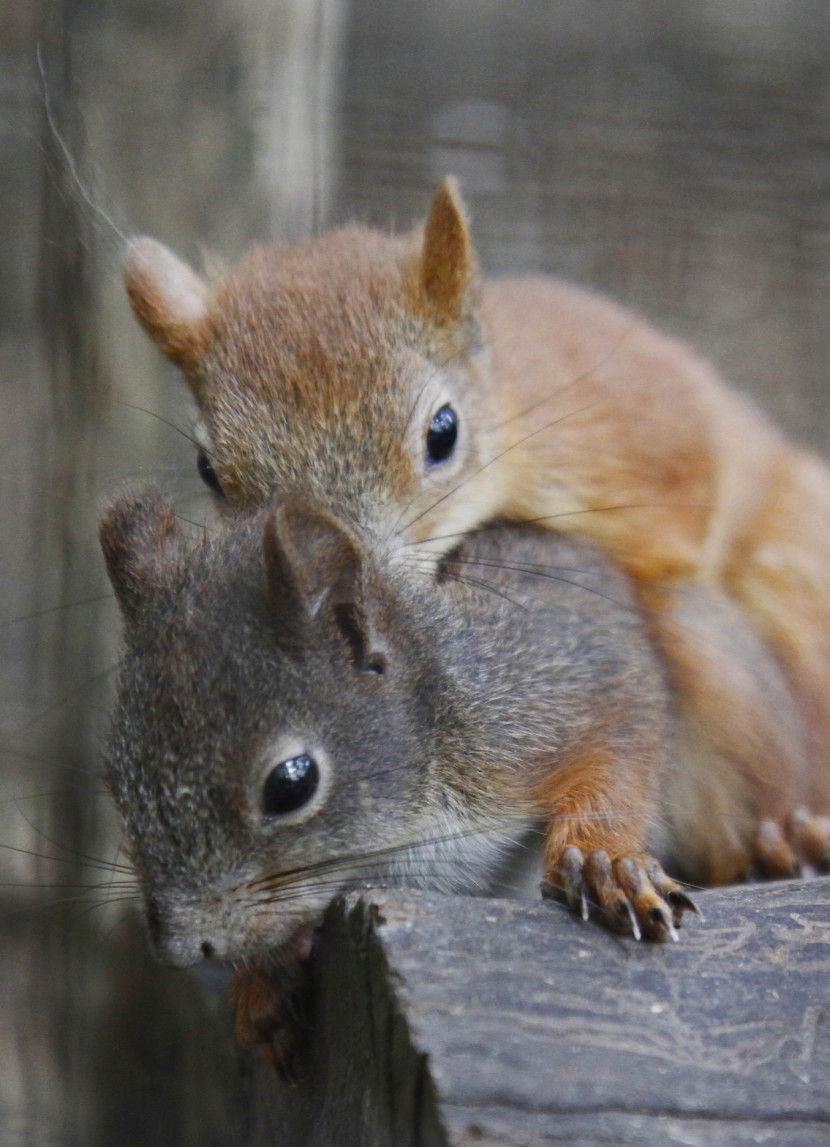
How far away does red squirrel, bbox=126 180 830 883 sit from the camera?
4.60 ft

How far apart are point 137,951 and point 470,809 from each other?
3.19 feet

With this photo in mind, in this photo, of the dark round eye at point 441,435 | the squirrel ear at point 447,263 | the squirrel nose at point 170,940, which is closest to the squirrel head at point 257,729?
the squirrel nose at point 170,940

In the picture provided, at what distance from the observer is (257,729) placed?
108 centimetres

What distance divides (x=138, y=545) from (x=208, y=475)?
256 mm

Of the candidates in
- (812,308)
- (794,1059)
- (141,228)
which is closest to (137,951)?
(141,228)

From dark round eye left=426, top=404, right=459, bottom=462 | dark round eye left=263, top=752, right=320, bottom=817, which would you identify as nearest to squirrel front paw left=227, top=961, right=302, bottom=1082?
dark round eye left=263, top=752, right=320, bottom=817

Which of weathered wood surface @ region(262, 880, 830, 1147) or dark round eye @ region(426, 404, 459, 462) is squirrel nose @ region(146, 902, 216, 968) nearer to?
weathered wood surface @ region(262, 880, 830, 1147)

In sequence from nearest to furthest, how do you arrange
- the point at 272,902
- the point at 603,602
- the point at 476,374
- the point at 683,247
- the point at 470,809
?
the point at 272,902 → the point at 470,809 → the point at 603,602 → the point at 476,374 → the point at 683,247

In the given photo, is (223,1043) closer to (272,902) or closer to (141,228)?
(272,902)

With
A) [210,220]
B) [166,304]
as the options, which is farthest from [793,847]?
[210,220]

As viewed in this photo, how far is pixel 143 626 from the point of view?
1.17m

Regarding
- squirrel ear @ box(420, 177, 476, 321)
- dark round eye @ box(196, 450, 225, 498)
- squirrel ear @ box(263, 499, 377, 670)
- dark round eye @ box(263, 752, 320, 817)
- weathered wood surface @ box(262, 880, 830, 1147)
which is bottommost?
weathered wood surface @ box(262, 880, 830, 1147)

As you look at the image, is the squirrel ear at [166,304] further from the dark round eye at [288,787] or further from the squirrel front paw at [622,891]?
the squirrel front paw at [622,891]

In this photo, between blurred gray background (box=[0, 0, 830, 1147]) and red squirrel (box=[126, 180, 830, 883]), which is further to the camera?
blurred gray background (box=[0, 0, 830, 1147])
